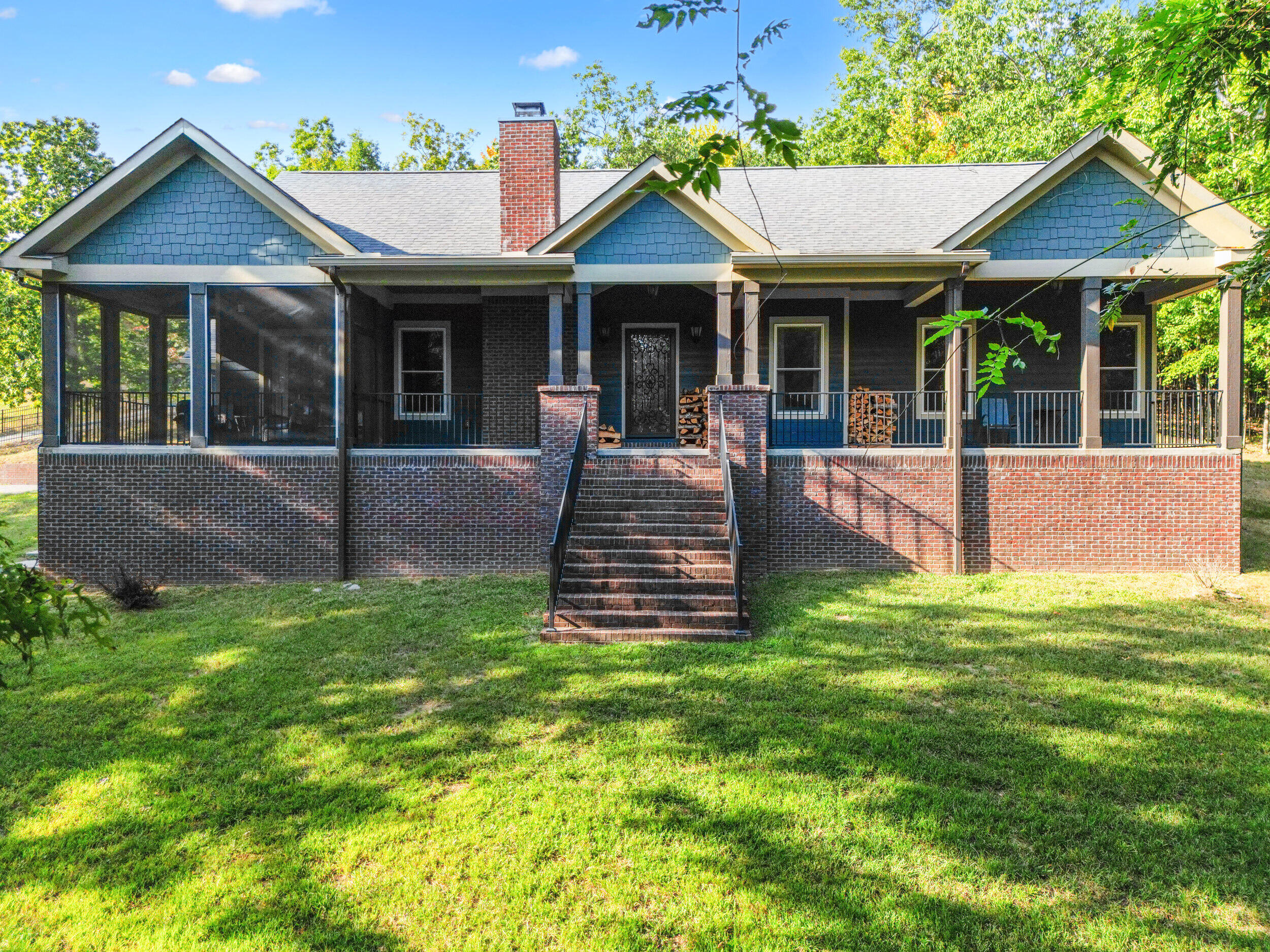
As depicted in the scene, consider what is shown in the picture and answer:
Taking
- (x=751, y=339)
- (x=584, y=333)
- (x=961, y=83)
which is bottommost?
(x=751, y=339)

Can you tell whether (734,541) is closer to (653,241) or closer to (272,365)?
(653,241)

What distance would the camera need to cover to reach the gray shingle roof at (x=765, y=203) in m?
11.6

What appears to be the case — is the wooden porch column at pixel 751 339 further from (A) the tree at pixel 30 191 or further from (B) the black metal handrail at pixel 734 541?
(A) the tree at pixel 30 191

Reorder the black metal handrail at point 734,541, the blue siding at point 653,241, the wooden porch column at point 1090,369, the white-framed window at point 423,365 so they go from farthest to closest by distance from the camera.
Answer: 1. the white-framed window at point 423,365
2. the blue siding at point 653,241
3. the wooden porch column at point 1090,369
4. the black metal handrail at point 734,541

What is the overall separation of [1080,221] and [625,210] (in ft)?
19.8

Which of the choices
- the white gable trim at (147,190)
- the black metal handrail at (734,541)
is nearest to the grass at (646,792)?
the black metal handrail at (734,541)

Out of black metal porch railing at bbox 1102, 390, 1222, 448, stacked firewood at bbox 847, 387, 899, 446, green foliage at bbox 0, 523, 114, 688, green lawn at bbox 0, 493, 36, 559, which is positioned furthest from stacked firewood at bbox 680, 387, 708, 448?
green foliage at bbox 0, 523, 114, 688

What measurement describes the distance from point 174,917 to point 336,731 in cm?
187

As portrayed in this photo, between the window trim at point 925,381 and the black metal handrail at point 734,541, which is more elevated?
the window trim at point 925,381

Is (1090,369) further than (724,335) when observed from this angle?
No

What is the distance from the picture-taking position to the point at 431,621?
8047 millimetres

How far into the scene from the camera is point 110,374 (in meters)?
11.6

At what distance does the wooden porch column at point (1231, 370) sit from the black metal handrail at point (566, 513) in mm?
8289

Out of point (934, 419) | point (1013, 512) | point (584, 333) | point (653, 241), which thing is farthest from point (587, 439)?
point (934, 419)
